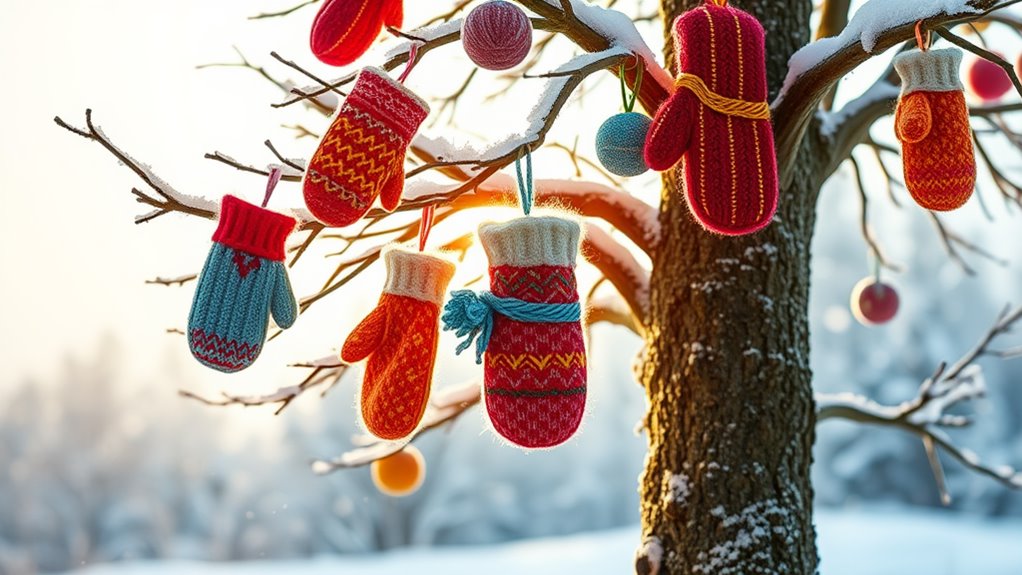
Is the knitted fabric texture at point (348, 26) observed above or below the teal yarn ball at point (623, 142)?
above

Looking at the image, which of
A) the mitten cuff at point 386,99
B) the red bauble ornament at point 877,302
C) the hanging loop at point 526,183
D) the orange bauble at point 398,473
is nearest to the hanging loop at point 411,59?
the mitten cuff at point 386,99

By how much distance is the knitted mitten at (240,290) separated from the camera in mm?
1374

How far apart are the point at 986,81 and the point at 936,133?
1716 mm

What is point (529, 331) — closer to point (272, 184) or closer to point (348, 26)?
point (272, 184)

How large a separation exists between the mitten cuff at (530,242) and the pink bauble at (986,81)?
7.30 feet

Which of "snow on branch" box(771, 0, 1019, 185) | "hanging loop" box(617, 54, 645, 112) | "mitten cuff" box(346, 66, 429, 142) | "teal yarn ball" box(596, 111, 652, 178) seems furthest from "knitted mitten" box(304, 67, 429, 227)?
"snow on branch" box(771, 0, 1019, 185)

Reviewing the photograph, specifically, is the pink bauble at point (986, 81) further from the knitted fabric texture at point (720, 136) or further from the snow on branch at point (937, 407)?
the knitted fabric texture at point (720, 136)

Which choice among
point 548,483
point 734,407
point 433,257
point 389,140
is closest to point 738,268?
point 734,407

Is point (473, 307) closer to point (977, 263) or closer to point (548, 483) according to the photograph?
point (548, 483)

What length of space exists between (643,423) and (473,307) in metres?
1.13

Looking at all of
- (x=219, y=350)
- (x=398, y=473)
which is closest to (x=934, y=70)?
(x=219, y=350)

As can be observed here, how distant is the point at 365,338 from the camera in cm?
152

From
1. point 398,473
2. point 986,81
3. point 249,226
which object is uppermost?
point 986,81

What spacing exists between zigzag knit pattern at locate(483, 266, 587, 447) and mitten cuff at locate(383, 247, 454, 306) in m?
0.17
